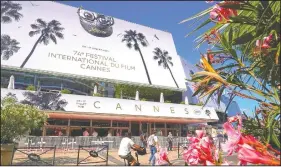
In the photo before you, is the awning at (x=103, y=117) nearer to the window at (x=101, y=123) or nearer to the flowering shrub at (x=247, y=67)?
the window at (x=101, y=123)

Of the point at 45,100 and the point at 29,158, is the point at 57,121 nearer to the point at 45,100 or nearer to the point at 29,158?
the point at 45,100

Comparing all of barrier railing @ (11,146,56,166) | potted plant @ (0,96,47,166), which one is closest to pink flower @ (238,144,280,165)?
barrier railing @ (11,146,56,166)

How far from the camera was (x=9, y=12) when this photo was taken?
23.2 meters

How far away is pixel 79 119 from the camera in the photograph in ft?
64.7

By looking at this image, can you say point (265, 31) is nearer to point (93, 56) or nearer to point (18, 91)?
point (18, 91)

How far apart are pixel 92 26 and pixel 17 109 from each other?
20.1 meters

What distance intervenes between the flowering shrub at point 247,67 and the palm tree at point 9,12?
2465cm

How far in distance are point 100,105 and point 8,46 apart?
31.7 ft

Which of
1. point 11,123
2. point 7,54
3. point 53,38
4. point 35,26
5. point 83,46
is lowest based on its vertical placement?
point 11,123

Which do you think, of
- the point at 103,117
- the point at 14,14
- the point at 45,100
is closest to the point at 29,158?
the point at 45,100

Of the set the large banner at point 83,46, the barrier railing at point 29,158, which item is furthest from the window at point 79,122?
the barrier railing at point 29,158

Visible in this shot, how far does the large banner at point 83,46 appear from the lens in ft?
74.1

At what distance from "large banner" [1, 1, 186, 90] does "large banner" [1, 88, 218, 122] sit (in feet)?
16.5

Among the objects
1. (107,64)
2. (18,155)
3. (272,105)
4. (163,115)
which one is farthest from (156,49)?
(272,105)
